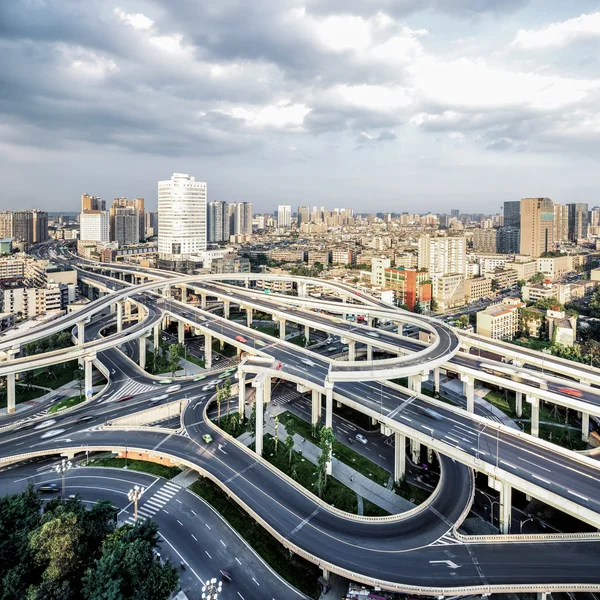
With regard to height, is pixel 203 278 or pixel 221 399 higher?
pixel 203 278

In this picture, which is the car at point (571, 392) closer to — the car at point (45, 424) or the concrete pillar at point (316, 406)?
the concrete pillar at point (316, 406)

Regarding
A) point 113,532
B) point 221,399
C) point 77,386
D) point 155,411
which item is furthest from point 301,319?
point 113,532

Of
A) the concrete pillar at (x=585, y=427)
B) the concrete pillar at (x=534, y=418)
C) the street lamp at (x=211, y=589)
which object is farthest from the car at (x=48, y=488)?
the concrete pillar at (x=585, y=427)

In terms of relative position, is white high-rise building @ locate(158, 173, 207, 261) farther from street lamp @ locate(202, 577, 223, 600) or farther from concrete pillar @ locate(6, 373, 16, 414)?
street lamp @ locate(202, 577, 223, 600)

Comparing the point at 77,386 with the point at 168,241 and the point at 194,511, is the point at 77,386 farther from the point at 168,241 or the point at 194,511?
the point at 168,241

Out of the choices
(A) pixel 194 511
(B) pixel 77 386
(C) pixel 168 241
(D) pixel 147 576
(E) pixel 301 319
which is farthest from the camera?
(C) pixel 168 241

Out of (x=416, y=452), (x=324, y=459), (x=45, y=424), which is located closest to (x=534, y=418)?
(x=416, y=452)

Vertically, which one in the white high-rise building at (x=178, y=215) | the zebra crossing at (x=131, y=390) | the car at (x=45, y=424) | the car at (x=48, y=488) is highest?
the white high-rise building at (x=178, y=215)

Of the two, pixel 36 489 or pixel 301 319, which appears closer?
pixel 36 489

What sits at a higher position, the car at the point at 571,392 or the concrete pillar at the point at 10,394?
the car at the point at 571,392
